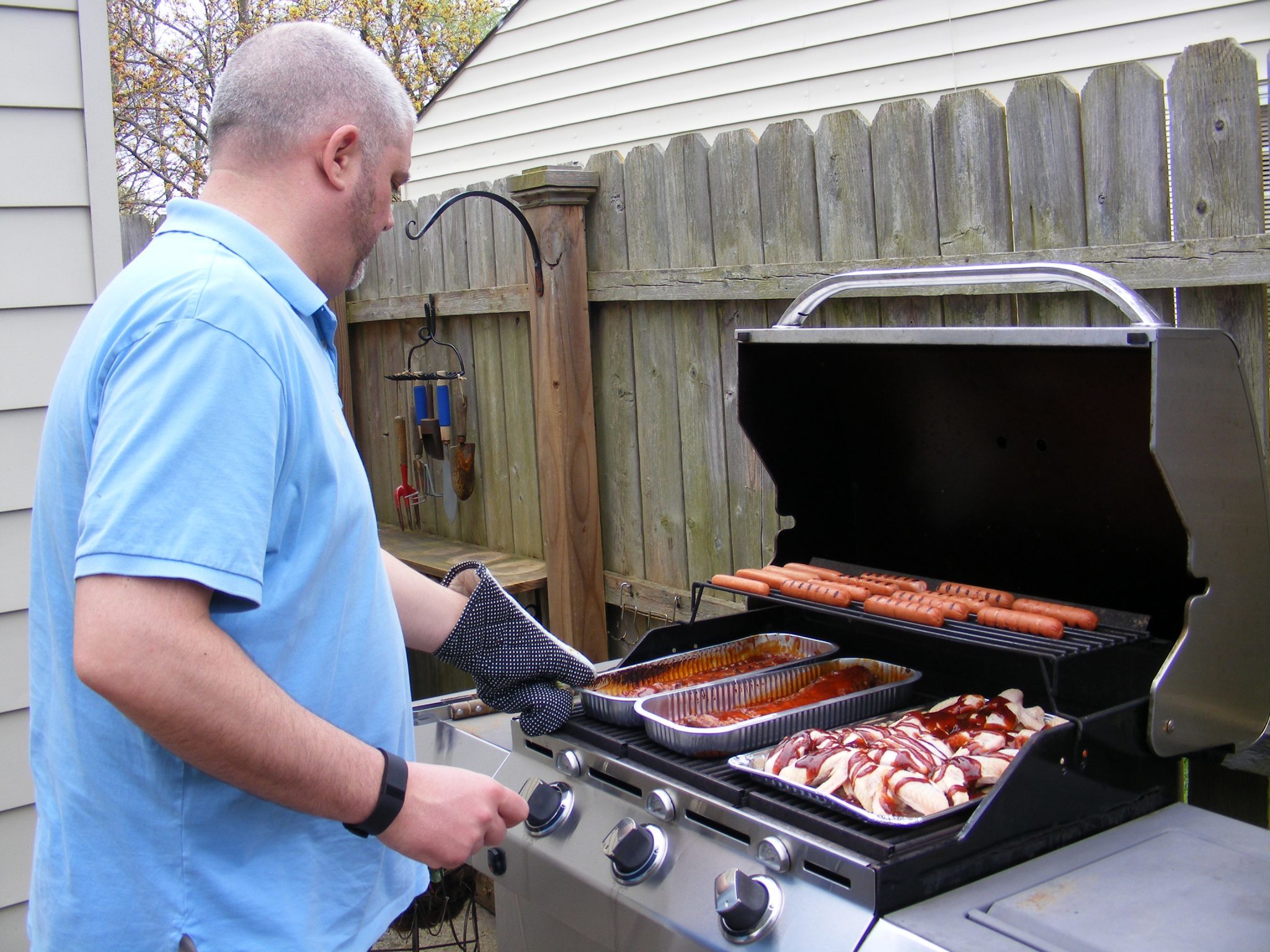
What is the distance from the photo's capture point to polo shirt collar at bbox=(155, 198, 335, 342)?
4.91 feet

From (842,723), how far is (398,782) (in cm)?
85

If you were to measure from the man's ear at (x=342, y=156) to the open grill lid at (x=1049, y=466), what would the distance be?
3.09ft

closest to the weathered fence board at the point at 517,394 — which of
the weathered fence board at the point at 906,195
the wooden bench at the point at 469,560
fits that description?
the wooden bench at the point at 469,560

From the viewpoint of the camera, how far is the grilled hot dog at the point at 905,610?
6.52 feet

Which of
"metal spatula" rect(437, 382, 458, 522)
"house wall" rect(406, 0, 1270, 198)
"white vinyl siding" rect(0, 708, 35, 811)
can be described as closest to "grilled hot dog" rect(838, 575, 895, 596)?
"white vinyl siding" rect(0, 708, 35, 811)

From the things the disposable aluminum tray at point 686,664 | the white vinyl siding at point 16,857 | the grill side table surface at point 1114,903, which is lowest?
the white vinyl siding at point 16,857

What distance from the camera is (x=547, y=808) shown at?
196 centimetres

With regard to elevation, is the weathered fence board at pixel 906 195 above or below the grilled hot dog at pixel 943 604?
above

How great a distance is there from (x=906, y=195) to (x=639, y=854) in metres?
1.83

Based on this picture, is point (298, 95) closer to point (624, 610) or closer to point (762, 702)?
point (762, 702)

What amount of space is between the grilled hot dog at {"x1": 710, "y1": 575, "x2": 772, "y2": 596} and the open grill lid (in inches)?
9.4

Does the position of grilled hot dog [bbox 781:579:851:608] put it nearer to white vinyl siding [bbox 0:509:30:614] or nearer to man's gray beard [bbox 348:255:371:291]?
man's gray beard [bbox 348:255:371:291]

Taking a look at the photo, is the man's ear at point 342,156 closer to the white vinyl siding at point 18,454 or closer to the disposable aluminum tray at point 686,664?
the disposable aluminum tray at point 686,664

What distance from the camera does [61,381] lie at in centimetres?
150
